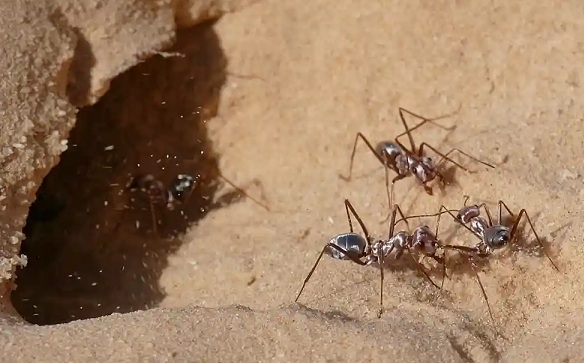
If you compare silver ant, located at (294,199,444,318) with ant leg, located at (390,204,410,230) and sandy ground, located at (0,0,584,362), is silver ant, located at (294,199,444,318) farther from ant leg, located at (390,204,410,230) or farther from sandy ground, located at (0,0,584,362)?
ant leg, located at (390,204,410,230)

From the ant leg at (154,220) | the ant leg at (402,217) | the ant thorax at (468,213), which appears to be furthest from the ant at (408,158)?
the ant leg at (154,220)

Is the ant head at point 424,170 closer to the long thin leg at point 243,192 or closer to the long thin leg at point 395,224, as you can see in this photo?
the long thin leg at point 395,224

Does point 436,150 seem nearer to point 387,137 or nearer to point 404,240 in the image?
point 387,137

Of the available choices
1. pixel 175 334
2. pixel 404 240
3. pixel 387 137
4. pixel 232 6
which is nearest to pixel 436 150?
pixel 387 137

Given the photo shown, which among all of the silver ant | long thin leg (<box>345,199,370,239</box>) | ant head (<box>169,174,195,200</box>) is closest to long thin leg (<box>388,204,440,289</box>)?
the silver ant

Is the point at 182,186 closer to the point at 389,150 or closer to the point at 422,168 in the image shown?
the point at 389,150

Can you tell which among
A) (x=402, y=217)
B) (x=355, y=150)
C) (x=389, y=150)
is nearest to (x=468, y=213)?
(x=402, y=217)
